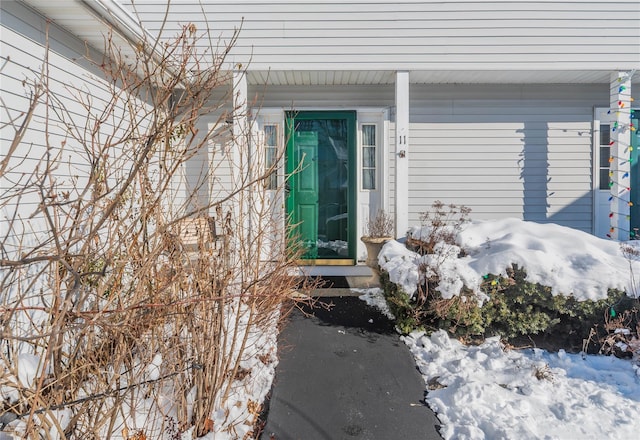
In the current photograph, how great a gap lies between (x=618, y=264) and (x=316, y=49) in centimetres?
400

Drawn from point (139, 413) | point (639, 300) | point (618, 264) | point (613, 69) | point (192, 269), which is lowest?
point (139, 413)

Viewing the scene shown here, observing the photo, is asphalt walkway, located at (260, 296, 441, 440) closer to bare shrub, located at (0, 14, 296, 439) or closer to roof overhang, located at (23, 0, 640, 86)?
bare shrub, located at (0, 14, 296, 439)

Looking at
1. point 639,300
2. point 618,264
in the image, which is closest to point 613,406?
point 639,300

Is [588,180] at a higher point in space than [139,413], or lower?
higher

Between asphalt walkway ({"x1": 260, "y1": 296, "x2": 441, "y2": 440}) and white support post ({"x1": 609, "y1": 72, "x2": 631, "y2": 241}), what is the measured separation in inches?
146

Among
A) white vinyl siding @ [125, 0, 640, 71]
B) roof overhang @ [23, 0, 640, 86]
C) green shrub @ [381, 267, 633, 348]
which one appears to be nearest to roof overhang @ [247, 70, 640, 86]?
roof overhang @ [23, 0, 640, 86]

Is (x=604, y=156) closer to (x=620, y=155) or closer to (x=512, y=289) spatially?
(x=620, y=155)

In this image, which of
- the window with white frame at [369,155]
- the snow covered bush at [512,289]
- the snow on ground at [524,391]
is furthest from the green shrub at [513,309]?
the window with white frame at [369,155]

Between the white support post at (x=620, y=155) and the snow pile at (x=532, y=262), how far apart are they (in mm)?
1573

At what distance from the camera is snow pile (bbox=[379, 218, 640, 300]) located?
320cm

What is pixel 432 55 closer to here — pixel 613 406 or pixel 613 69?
pixel 613 69

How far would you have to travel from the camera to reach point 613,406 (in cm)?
247

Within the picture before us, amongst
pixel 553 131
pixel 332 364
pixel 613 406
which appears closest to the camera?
pixel 613 406

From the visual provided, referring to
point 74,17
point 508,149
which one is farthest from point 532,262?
point 74,17
